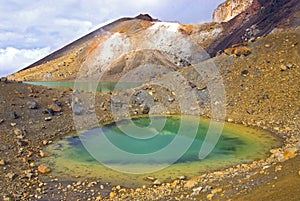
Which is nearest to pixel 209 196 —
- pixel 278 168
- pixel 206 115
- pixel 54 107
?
pixel 278 168

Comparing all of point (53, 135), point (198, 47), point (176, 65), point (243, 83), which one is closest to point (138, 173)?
point (53, 135)

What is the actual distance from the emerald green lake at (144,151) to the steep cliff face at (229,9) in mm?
69283

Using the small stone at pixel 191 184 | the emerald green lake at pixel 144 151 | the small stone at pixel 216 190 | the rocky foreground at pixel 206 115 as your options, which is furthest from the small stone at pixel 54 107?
the small stone at pixel 216 190

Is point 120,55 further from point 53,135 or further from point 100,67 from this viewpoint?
point 53,135

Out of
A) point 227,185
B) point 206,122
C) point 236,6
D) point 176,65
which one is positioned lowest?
point 227,185

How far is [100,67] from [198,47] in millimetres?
22216

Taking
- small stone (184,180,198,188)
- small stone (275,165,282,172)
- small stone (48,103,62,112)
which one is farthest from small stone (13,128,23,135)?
small stone (275,165,282,172)

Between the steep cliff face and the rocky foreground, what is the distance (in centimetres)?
5851

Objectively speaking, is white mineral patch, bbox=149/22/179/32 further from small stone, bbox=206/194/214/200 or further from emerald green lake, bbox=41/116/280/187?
small stone, bbox=206/194/214/200

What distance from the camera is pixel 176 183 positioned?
12258 mm

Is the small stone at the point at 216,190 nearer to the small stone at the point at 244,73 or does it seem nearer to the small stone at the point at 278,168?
the small stone at the point at 278,168

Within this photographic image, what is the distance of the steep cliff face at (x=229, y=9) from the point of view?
8475 cm

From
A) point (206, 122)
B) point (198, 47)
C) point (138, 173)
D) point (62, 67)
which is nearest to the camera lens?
point (138, 173)

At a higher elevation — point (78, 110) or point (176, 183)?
point (78, 110)
